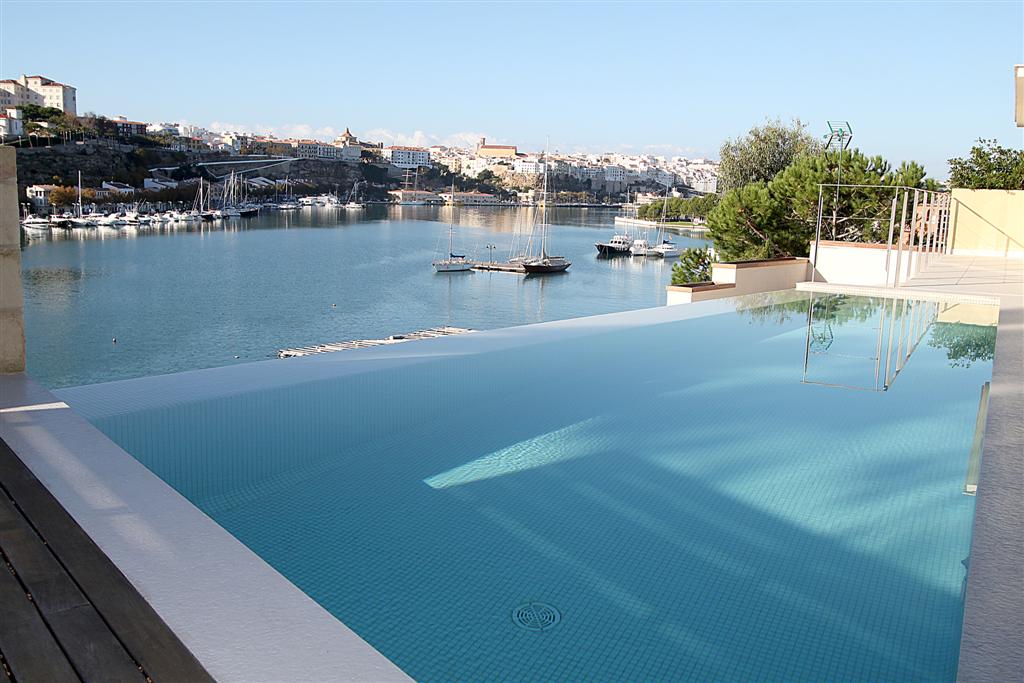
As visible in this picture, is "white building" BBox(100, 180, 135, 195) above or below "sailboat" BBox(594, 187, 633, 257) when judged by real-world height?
above

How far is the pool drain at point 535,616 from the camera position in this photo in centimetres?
184

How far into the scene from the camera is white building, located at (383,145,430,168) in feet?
348

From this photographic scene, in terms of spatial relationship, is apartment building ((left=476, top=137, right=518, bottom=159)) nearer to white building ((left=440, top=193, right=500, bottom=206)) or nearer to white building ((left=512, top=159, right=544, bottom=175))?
white building ((left=512, top=159, right=544, bottom=175))

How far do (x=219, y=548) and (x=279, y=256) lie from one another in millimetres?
32521

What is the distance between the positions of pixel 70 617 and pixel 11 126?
6982 cm

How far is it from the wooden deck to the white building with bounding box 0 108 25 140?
65.2 metres

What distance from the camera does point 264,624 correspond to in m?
1.43

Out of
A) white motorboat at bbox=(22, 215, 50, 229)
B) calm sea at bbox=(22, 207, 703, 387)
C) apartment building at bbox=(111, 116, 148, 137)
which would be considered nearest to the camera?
calm sea at bbox=(22, 207, 703, 387)

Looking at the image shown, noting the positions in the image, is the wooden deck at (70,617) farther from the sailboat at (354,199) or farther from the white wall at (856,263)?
the sailboat at (354,199)

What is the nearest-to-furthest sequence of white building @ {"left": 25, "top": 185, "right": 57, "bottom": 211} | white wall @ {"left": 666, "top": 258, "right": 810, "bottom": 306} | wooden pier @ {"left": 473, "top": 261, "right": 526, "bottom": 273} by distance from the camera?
white wall @ {"left": 666, "top": 258, "right": 810, "bottom": 306}
wooden pier @ {"left": 473, "top": 261, "right": 526, "bottom": 273}
white building @ {"left": 25, "top": 185, "right": 57, "bottom": 211}

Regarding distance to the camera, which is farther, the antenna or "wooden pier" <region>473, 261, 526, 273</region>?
"wooden pier" <region>473, 261, 526, 273</region>

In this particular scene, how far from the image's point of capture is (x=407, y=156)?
107875 millimetres

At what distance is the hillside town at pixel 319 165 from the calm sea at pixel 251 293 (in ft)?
49.9

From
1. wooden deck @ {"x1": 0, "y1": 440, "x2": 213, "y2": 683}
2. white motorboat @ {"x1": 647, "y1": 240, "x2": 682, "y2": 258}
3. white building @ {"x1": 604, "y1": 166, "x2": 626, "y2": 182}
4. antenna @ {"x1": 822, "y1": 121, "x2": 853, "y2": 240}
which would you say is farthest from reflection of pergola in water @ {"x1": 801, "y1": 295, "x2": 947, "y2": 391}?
white building @ {"x1": 604, "y1": 166, "x2": 626, "y2": 182}
